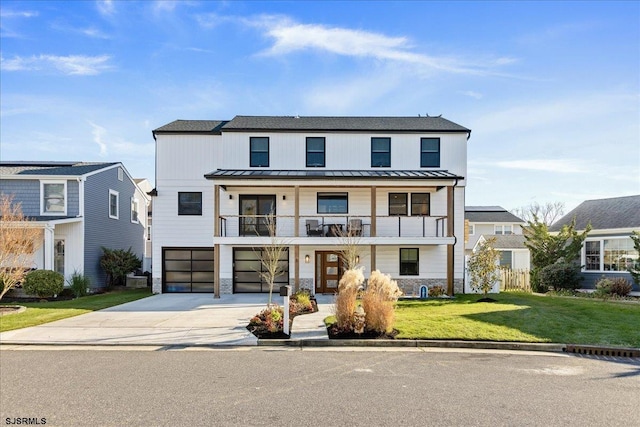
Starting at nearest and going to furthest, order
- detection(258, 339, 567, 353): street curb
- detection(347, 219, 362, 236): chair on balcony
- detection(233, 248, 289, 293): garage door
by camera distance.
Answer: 1. detection(258, 339, 567, 353): street curb
2. detection(347, 219, 362, 236): chair on balcony
3. detection(233, 248, 289, 293): garage door

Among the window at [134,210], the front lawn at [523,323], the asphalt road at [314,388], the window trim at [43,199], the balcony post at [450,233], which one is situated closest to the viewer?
the asphalt road at [314,388]

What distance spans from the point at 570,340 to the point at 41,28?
689 inches

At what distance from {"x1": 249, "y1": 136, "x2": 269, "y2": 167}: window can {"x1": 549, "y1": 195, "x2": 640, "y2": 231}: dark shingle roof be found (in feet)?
59.0

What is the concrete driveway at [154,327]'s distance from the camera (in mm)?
9508

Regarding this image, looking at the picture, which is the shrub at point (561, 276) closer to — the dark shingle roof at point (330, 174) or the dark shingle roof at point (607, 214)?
the dark shingle roof at point (607, 214)

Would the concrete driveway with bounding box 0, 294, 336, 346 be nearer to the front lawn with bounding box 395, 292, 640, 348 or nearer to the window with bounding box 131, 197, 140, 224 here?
the front lawn with bounding box 395, 292, 640, 348

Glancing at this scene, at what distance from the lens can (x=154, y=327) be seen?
10984 mm

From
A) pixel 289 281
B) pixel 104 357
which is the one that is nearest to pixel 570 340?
pixel 104 357

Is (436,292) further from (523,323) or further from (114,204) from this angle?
(114,204)

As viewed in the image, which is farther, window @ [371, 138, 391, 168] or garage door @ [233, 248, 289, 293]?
window @ [371, 138, 391, 168]

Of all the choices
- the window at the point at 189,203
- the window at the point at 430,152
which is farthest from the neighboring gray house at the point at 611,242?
A: the window at the point at 189,203

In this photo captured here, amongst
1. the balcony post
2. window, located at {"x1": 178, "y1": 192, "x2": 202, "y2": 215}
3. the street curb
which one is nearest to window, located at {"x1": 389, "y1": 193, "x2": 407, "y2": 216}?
the balcony post

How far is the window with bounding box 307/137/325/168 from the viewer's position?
20.0 meters

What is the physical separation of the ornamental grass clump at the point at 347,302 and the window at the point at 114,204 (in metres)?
17.8
